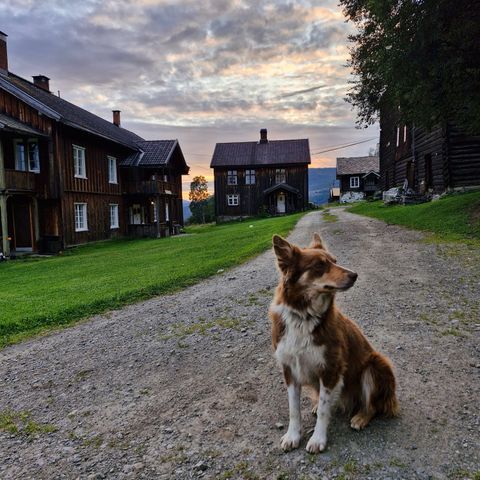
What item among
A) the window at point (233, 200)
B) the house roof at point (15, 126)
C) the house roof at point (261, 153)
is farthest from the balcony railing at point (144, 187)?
the house roof at point (261, 153)

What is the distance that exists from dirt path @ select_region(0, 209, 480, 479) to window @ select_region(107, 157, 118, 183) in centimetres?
2372

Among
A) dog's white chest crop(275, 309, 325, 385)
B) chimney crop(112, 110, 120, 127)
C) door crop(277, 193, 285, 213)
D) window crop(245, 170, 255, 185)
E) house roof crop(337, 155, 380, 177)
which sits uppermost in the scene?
chimney crop(112, 110, 120, 127)

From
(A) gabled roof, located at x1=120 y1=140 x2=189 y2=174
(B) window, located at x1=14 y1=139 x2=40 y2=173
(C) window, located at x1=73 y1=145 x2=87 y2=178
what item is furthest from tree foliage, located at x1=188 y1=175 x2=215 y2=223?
(B) window, located at x1=14 y1=139 x2=40 y2=173

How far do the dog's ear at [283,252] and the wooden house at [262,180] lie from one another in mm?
Result: 46383

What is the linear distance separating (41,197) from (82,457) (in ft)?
74.4

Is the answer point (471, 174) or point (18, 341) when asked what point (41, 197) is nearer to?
point (18, 341)

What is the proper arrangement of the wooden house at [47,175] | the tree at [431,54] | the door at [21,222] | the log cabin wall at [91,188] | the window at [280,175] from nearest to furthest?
the tree at [431,54] → the wooden house at [47,175] → the door at [21,222] → the log cabin wall at [91,188] → the window at [280,175]

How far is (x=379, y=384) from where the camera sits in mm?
3365

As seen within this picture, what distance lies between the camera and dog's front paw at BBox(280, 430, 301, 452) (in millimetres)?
3217

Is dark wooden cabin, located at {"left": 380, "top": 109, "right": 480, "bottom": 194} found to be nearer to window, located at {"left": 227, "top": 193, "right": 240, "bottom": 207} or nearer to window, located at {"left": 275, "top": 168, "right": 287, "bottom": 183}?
window, located at {"left": 275, "top": 168, "right": 287, "bottom": 183}

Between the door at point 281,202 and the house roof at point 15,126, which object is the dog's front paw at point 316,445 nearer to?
the house roof at point 15,126

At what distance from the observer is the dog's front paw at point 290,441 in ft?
10.6

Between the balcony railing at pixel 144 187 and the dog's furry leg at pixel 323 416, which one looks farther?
the balcony railing at pixel 144 187

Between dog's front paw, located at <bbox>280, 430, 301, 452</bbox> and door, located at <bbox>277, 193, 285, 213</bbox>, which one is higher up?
door, located at <bbox>277, 193, 285, 213</bbox>
